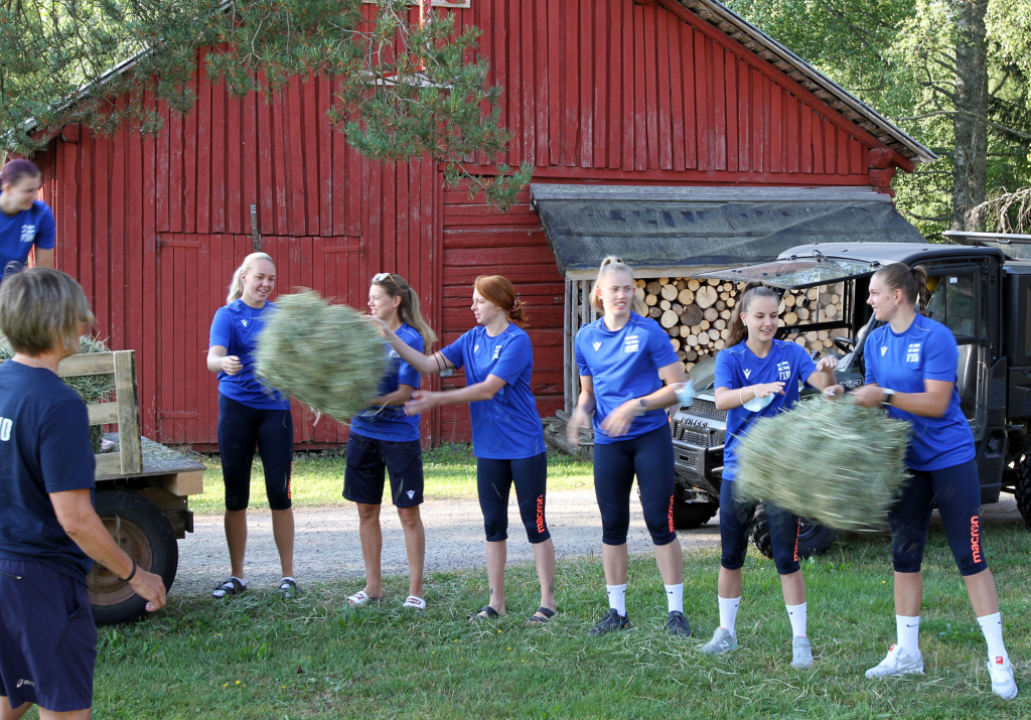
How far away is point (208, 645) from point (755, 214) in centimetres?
1034

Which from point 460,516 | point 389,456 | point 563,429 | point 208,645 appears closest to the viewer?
point 208,645

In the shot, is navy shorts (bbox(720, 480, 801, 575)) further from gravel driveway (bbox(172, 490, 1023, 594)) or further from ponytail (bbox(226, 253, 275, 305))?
ponytail (bbox(226, 253, 275, 305))

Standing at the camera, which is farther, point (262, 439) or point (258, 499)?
point (258, 499)

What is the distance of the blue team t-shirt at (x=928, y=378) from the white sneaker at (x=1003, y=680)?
91 centimetres

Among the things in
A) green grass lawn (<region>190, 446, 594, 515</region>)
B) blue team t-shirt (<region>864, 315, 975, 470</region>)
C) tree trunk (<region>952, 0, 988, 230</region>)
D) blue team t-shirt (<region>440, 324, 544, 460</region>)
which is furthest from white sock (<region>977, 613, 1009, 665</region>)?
tree trunk (<region>952, 0, 988, 230</region>)

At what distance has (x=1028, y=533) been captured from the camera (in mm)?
7441

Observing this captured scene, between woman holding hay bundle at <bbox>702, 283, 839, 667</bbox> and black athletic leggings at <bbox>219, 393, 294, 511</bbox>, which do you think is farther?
black athletic leggings at <bbox>219, 393, 294, 511</bbox>

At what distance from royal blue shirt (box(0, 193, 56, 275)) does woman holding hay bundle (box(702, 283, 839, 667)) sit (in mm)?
3733

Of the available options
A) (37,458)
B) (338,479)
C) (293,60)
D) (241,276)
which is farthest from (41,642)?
(338,479)

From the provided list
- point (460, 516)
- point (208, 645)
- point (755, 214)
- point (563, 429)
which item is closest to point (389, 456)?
point (208, 645)

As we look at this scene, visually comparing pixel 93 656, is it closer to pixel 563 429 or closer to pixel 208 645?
pixel 208 645

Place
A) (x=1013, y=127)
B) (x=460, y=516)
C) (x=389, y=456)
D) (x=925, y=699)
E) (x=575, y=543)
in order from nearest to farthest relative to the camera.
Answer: (x=925, y=699), (x=389, y=456), (x=575, y=543), (x=460, y=516), (x=1013, y=127)

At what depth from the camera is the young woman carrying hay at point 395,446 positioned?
516cm

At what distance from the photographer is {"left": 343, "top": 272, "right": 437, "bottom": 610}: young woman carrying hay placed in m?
5.16
